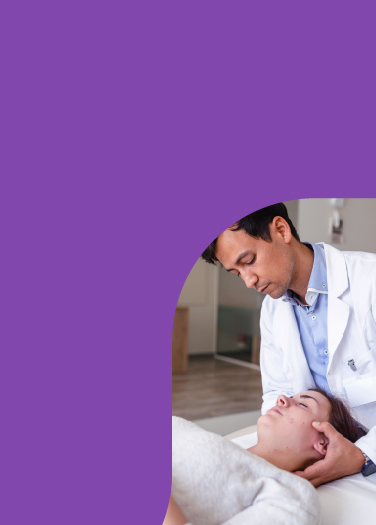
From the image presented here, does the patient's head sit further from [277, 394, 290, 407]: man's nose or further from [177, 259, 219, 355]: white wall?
[177, 259, 219, 355]: white wall

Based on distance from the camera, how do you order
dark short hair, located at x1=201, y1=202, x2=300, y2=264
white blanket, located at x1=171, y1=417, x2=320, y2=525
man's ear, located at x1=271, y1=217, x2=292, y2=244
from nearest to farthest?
white blanket, located at x1=171, y1=417, x2=320, y2=525, dark short hair, located at x1=201, y1=202, x2=300, y2=264, man's ear, located at x1=271, y1=217, x2=292, y2=244

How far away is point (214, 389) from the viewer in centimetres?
151

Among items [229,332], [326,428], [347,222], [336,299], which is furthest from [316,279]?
[326,428]

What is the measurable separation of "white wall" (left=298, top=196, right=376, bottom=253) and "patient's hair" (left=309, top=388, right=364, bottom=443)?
453 millimetres

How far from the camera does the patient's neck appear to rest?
4.10ft

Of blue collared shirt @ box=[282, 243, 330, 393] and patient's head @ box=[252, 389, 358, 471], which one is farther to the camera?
blue collared shirt @ box=[282, 243, 330, 393]

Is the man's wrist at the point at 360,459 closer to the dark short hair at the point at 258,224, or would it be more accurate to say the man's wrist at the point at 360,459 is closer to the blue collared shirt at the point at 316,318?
the blue collared shirt at the point at 316,318

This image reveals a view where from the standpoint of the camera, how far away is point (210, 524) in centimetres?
106

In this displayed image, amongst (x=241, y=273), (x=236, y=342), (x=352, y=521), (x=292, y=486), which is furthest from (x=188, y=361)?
(x=352, y=521)

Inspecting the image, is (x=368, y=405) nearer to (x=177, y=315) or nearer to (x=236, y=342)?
(x=236, y=342)

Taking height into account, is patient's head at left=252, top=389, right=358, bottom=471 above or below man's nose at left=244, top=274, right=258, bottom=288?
below

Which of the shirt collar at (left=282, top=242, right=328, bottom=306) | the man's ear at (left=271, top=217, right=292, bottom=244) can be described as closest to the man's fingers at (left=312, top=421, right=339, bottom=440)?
the shirt collar at (left=282, top=242, right=328, bottom=306)

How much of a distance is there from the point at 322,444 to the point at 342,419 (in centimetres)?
13

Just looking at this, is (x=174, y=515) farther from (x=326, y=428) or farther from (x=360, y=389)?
(x=360, y=389)
